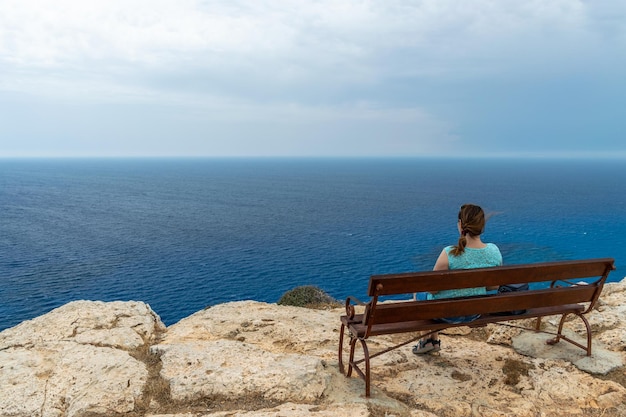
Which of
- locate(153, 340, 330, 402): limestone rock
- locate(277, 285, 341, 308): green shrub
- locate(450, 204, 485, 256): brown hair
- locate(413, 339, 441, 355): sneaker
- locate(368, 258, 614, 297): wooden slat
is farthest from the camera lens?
locate(277, 285, 341, 308): green shrub

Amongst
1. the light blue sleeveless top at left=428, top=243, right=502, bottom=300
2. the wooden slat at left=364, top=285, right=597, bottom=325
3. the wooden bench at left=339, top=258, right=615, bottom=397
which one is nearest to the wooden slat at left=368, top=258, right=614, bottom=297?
the wooden bench at left=339, top=258, right=615, bottom=397

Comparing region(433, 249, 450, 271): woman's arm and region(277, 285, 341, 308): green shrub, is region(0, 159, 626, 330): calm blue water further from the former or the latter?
region(433, 249, 450, 271): woman's arm

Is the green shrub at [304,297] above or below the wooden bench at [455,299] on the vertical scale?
below

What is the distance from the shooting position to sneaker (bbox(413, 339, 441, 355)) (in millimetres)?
7480

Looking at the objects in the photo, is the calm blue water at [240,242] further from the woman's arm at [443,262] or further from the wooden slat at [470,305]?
the wooden slat at [470,305]

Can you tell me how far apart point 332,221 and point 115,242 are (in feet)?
137

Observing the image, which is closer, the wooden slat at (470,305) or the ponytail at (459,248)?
the wooden slat at (470,305)

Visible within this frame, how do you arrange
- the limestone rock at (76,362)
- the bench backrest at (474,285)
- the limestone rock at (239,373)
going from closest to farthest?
the bench backrest at (474,285) < the limestone rock at (76,362) < the limestone rock at (239,373)

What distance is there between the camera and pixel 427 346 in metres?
7.49

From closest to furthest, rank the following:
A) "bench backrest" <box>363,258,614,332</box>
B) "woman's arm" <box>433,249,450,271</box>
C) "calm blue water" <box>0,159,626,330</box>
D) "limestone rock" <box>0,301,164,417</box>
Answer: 1. "bench backrest" <box>363,258,614,332</box>
2. "limestone rock" <box>0,301,164,417</box>
3. "woman's arm" <box>433,249,450,271</box>
4. "calm blue water" <box>0,159,626,330</box>

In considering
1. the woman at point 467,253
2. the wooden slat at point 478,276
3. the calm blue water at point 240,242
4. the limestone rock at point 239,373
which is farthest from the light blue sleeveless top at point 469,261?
the calm blue water at point 240,242

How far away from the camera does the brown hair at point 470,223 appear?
645 cm

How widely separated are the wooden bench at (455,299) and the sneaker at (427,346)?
120 cm

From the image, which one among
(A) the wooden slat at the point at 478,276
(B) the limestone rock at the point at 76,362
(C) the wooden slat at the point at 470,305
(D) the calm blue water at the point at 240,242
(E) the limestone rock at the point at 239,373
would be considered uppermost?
(A) the wooden slat at the point at 478,276
